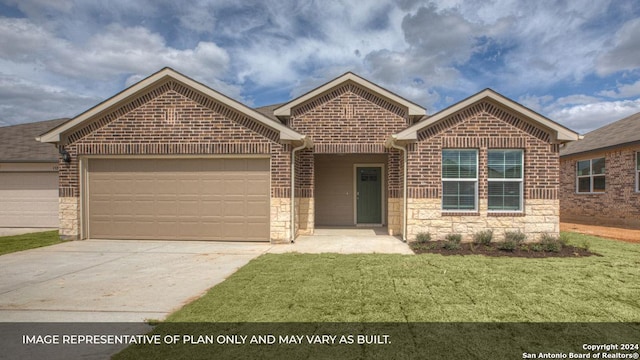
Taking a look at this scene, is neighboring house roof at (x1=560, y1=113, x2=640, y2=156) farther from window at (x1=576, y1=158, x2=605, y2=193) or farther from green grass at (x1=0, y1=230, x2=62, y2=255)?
green grass at (x1=0, y1=230, x2=62, y2=255)

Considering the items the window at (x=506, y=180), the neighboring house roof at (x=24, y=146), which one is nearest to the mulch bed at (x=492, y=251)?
the window at (x=506, y=180)

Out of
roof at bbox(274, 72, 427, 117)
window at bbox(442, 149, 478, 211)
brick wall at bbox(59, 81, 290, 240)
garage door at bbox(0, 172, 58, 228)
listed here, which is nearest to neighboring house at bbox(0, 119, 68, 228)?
garage door at bbox(0, 172, 58, 228)

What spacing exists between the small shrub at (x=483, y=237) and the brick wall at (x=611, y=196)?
8328 millimetres

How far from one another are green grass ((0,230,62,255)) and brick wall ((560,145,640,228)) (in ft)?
66.0

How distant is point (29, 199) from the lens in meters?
12.8

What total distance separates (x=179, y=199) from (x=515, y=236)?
9480mm

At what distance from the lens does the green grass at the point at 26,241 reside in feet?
29.1

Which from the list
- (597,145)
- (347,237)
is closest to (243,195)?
(347,237)

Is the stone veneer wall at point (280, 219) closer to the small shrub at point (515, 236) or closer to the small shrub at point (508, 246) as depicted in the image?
the small shrub at point (508, 246)

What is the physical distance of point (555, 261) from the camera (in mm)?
7188

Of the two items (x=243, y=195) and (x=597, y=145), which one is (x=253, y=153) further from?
(x=597, y=145)

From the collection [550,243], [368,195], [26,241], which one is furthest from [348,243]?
[26,241]

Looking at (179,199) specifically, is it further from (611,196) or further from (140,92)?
(611,196)

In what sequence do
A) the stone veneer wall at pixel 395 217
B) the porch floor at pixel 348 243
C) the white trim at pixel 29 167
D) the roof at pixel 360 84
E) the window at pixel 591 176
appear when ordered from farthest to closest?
the window at pixel 591 176, the white trim at pixel 29 167, the stone veneer wall at pixel 395 217, the roof at pixel 360 84, the porch floor at pixel 348 243
